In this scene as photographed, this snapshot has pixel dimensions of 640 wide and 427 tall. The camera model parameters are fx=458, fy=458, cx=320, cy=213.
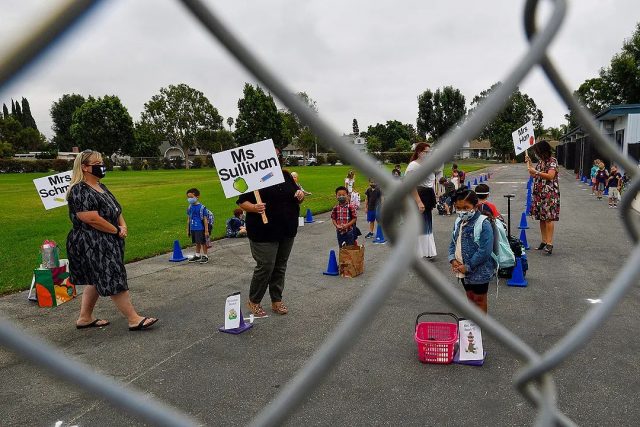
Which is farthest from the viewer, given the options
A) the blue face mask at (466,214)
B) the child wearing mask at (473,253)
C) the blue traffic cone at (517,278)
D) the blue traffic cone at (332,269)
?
the blue traffic cone at (332,269)

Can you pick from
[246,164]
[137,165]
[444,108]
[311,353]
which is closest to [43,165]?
[137,165]

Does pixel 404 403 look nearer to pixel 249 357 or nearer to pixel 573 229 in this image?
pixel 249 357

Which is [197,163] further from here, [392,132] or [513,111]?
[513,111]

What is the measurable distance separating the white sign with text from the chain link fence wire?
13.8ft

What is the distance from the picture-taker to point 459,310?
2.56 ft

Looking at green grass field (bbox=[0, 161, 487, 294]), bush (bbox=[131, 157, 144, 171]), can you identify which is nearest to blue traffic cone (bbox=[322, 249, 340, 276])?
green grass field (bbox=[0, 161, 487, 294])

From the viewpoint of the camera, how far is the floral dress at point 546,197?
7.38 m

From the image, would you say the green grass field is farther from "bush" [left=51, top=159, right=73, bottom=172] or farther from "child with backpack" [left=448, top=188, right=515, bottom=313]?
"bush" [left=51, top=159, right=73, bottom=172]

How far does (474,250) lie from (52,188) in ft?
19.5

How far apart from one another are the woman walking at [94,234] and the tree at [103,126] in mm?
66399

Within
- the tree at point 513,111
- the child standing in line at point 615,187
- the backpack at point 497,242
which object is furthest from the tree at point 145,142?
the backpack at point 497,242

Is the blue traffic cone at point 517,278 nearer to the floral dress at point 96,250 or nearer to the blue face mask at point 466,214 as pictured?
the blue face mask at point 466,214

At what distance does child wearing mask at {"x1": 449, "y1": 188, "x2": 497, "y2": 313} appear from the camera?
4.14m

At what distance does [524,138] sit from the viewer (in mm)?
8375
